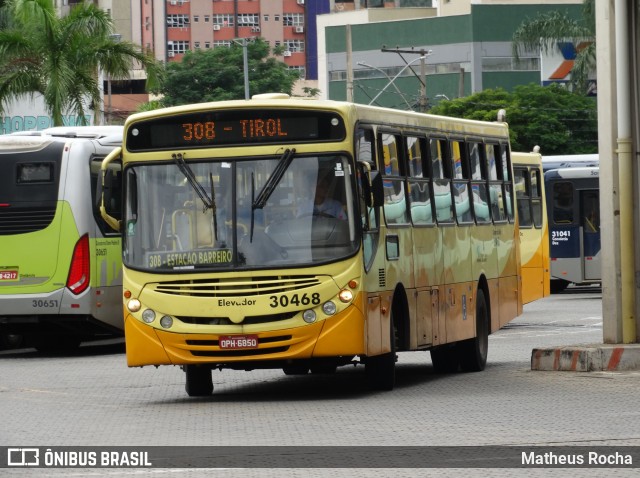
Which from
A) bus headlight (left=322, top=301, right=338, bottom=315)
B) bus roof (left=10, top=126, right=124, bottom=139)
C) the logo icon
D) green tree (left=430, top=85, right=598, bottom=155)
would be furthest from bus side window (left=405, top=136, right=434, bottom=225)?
green tree (left=430, top=85, right=598, bottom=155)

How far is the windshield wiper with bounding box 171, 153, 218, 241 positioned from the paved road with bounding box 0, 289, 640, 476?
1.78 m

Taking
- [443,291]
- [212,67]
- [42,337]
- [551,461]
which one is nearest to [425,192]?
[443,291]

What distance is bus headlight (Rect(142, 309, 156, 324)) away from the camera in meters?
15.8

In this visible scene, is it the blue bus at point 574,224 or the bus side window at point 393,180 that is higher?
the bus side window at point 393,180

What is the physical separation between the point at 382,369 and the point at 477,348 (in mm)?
3291

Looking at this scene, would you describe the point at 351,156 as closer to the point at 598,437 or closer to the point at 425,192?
the point at 425,192

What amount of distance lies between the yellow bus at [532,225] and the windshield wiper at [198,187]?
14.6 meters

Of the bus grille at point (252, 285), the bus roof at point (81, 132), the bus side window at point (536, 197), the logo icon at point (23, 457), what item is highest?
the bus roof at point (81, 132)

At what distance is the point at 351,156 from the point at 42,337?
11473mm

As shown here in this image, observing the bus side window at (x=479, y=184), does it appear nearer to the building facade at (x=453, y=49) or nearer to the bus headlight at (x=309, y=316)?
the bus headlight at (x=309, y=316)

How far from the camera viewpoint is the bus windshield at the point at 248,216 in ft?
50.9

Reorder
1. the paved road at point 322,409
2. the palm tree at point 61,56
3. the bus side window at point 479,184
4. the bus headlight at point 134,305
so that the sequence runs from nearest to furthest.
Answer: the paved road at point 322,409
the bus headlight at point 134,305
the bus side window at point 479,184
the palm tree at point 61,56

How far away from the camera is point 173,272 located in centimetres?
1569

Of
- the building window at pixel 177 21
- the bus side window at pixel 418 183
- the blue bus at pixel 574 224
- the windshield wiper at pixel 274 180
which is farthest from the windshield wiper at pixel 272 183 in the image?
the building window at pixel 177 21
